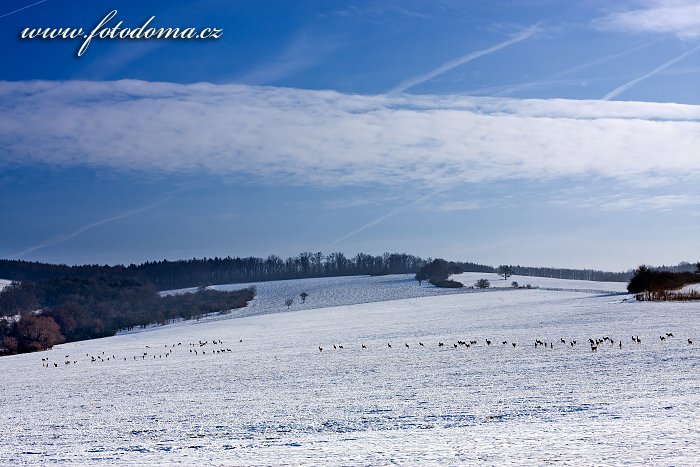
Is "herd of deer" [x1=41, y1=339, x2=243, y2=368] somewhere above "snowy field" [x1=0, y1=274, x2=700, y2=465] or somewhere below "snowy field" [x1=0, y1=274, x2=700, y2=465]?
below

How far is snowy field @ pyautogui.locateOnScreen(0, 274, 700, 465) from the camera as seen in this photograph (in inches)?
497

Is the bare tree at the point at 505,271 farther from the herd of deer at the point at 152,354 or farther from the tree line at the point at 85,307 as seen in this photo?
the herd of deer at the point at 152,354

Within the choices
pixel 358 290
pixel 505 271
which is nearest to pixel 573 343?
pixel 358 290

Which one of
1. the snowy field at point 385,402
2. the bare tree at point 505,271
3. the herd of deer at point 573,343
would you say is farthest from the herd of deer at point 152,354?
the bare tree at point 505,271

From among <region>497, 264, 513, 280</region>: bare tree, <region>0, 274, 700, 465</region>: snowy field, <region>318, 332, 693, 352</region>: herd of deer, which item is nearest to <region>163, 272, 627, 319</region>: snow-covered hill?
<region>497, 264, 513, 280</region>: bare tree

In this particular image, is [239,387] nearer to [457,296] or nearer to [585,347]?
[585,347]

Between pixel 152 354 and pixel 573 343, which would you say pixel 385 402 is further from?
pixel 152 354

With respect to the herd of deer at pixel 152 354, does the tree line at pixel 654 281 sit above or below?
above

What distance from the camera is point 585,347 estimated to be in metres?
30.0

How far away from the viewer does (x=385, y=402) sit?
19656 millimetres

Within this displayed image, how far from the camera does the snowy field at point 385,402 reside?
41.4 ft

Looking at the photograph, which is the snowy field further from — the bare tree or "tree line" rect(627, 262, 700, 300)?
the bare tree

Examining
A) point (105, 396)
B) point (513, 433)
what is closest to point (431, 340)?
point (105, 396)

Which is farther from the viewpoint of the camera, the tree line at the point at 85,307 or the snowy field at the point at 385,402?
the tree line at the point at 85,307
